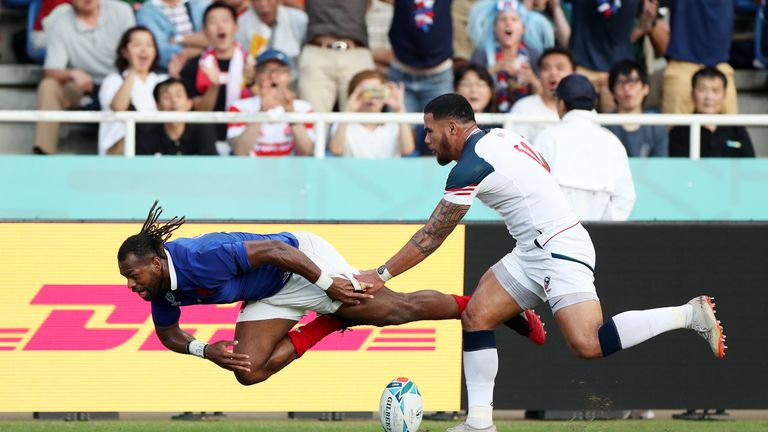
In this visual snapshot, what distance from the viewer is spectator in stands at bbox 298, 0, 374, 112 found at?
45.5 feet

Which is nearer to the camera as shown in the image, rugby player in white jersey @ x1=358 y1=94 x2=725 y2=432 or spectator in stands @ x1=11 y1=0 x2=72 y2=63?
rugby player in white jersey @ x1=358 y1=94 x2=725 y2=432

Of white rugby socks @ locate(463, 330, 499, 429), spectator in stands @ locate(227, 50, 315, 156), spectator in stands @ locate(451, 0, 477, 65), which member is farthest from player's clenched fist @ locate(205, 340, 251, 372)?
spectator in stands @ locate(451, 0, 477, 65)

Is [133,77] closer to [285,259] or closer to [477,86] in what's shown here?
[477,86]

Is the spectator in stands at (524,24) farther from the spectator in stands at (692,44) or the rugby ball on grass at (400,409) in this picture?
the rugby ball on grass at (400,409)

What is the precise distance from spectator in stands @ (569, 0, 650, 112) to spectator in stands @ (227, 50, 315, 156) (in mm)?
2933

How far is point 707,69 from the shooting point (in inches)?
537

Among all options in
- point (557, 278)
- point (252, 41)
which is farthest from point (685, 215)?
point (252, 41)

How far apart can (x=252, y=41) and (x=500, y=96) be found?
2576mm

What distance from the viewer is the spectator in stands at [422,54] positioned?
45.6 feet

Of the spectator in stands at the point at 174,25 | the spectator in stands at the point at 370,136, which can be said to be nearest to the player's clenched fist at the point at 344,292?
the spectator in stands at the point at 370,136

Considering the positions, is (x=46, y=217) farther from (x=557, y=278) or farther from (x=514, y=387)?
(x=557, y=278)

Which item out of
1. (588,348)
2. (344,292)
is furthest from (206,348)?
(588,348)

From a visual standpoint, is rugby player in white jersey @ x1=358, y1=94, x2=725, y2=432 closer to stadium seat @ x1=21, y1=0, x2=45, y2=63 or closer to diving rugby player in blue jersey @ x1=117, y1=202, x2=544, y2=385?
diving rugby player in blue jersey @ x1=117, y1=202, x2=544, y2=385

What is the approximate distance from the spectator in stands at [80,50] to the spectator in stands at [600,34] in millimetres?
4406
